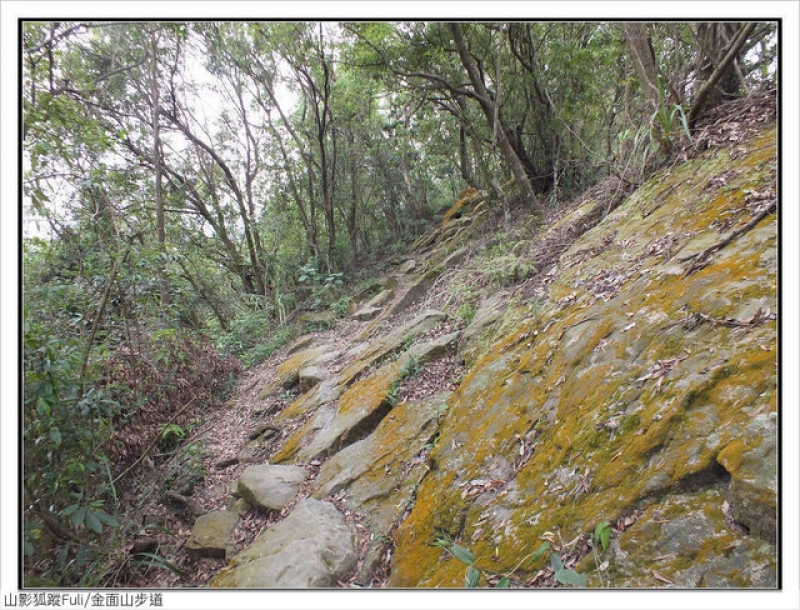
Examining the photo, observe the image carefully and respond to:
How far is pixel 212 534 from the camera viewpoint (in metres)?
3.65

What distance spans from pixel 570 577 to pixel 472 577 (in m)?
0.53

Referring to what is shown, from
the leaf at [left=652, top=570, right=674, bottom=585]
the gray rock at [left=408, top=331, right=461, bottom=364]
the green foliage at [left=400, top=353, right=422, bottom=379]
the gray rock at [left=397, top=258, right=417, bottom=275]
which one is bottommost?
the leaf at [left=652, top=570, right=674, bottom=585]

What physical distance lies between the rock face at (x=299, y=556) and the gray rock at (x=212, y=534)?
1.73 ft

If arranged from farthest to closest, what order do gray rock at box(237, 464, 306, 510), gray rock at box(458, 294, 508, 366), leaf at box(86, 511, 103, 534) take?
gray rock at box(458, 294, 508, 366), gray rock at box(237, 464, 306, 510), leaf at box(86, 511, 103, 534)

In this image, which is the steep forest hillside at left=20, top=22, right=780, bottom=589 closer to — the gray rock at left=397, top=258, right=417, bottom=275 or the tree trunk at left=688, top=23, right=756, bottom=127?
the tree trunk at left=688, top=23, right=756, bottom=127

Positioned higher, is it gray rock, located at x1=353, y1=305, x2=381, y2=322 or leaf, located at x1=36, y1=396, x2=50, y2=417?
gray rock, located at x1=353, y1=305, x2=381, y2=322

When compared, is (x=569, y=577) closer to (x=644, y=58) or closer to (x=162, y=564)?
(x=162, y=564)

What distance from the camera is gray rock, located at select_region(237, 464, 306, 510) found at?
3800 millimetres

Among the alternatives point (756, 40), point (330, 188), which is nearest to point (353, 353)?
point (756, 40)

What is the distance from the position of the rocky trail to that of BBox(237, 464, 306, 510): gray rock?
0.03 m

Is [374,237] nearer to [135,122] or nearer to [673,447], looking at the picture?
[135,122]

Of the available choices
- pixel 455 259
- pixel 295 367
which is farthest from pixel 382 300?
pixel 295 367

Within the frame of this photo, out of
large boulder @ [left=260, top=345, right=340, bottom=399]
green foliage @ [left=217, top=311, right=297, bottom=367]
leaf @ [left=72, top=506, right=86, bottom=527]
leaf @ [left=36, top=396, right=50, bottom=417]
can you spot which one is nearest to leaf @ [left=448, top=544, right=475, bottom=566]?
leaf @ [left=72, top=506, right=86, bottom=527]

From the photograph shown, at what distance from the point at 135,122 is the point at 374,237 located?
9.41 m
